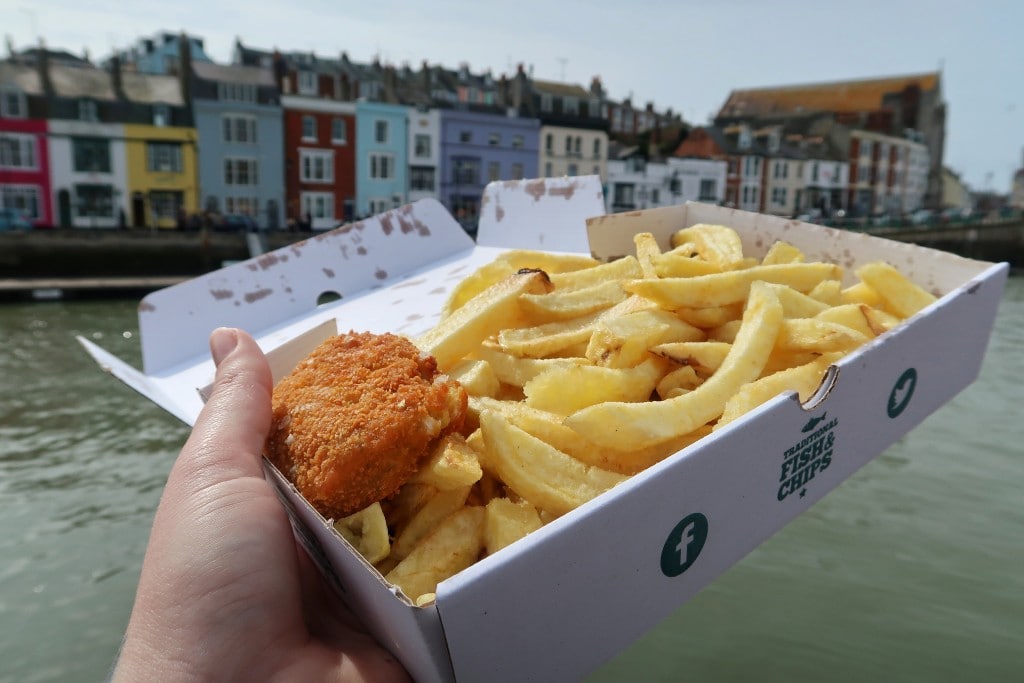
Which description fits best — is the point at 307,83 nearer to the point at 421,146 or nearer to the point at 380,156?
the point at 380,156

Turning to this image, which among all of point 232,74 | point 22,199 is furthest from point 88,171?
point 232,74

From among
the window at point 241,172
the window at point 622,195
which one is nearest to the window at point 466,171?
the window at point 622,195

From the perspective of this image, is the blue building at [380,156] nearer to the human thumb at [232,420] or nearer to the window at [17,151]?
the window at [17,151]

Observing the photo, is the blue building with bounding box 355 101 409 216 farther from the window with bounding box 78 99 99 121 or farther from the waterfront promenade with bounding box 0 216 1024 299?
the window with bounding box 78 99 99 121

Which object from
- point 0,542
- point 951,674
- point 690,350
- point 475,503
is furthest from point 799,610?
point 0,542

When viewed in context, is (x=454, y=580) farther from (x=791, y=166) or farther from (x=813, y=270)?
(x=791, y=166)
